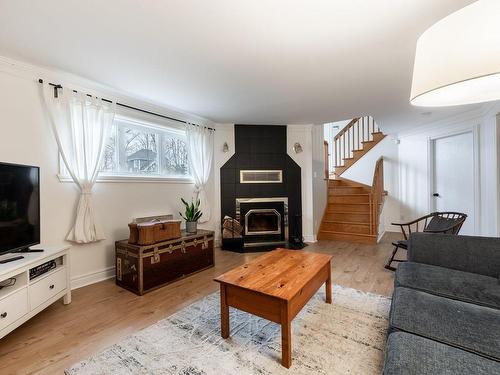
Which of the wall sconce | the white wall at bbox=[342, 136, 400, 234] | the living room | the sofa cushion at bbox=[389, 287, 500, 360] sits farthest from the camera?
the white wall at bbox=[342, 136, 400, 234]

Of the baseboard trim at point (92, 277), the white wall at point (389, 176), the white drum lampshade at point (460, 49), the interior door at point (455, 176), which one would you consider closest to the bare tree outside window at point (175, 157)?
the baseboard trim at point (92, 277)

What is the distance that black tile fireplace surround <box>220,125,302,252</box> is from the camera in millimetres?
4480

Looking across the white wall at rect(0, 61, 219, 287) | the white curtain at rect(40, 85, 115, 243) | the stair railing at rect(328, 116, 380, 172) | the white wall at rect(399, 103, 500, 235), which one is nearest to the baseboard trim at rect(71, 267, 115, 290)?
the white wall at rect(0, 61, 219, 287)

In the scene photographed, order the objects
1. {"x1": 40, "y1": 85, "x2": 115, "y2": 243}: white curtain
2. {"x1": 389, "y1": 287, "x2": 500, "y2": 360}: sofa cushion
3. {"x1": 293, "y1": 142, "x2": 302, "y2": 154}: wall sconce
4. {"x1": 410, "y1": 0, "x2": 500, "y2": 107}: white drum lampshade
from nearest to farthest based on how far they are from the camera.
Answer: {"x1": 410, "y1": 0, "x2": 500, "y2": 107}: white drum lampshade
{"x1": 389, "y1": 287, "x2": 500, "y2": 360}: sofa cushion
{"x1": 40, "y1": 85, "x2": 115, "y2": 243}: white curtain
{"x1": 293, "y1": 142, "x2": 302, "y2": 154}: wall sconce

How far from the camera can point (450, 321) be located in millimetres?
1282

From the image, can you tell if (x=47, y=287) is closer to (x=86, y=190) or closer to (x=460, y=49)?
(x=86, y=190)

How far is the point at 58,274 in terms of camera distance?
2.16 meters

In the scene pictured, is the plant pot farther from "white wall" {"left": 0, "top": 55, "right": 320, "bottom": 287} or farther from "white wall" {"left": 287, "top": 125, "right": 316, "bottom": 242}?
"white wall" {"left": 287, "top": 125, "right": 316, "bottom": 242}

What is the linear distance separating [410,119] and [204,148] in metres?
3.74

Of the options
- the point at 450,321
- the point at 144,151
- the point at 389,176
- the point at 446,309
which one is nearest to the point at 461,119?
the point at 389,176

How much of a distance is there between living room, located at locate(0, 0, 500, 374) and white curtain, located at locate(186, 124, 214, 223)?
0.04m

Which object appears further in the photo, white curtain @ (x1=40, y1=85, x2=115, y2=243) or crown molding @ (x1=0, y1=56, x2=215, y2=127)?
white curtain @ (x1=40, y1=85, x2=115, y2=243)

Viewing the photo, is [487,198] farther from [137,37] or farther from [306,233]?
[137,37]

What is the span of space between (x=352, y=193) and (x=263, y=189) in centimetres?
235
